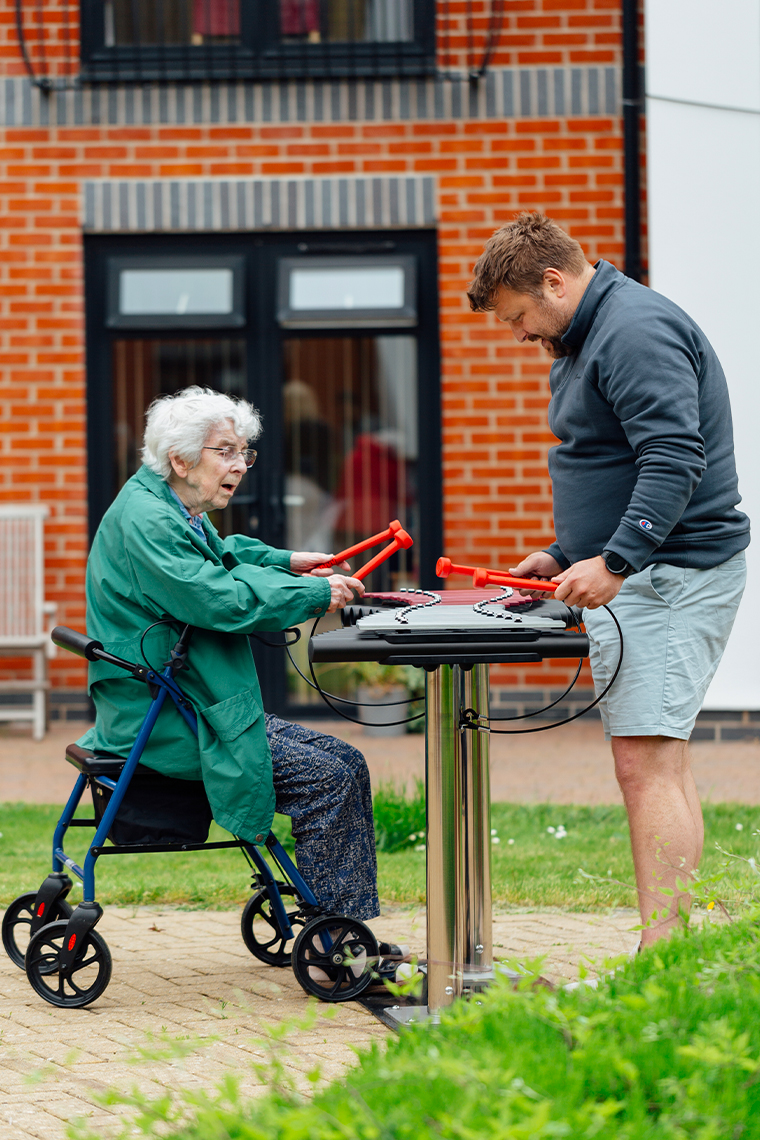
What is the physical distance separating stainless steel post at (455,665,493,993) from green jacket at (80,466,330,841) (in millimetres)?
520

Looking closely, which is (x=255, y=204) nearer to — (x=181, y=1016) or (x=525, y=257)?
(x=525, y=257)

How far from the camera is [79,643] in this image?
11.2 ft

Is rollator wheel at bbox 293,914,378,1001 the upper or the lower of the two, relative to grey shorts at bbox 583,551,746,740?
lower

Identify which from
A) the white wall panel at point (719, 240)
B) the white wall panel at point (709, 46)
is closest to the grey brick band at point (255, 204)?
the white wall panel at point (719, 240)

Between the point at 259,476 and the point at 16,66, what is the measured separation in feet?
9.14

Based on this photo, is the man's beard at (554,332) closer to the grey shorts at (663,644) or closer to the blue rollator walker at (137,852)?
the grey shorts at (663,644)

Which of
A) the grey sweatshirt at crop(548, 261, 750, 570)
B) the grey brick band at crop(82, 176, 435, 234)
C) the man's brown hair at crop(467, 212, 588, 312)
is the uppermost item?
the grey brick band at crop(82, 176, 435, 234)

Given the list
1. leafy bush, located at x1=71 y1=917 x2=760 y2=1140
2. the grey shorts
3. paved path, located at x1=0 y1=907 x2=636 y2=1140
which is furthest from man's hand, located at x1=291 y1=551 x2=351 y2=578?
leafy bush, located at x1=71 y1=917 x2=760 y2=1140

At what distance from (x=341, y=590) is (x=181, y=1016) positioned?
111 centimetres

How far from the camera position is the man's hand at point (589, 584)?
3105 mm

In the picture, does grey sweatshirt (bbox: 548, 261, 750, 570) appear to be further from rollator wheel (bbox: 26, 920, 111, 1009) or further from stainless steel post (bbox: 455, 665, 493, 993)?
rollator wheel (bbox: 26, 920, 111, 1009)

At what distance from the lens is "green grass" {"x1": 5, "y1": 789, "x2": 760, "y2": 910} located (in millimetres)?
4465

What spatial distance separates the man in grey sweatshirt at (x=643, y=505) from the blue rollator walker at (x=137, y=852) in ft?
2.52

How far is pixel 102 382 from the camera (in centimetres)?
811
